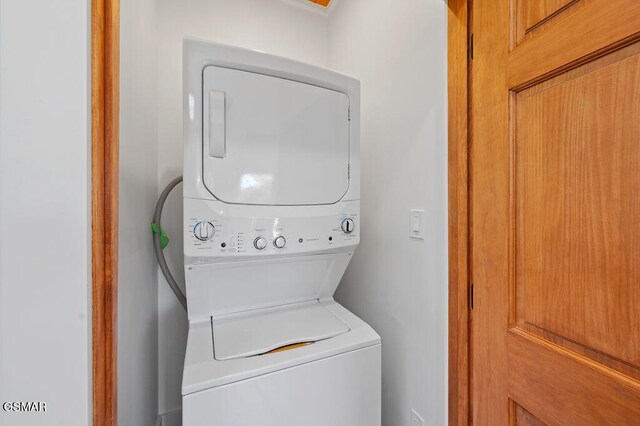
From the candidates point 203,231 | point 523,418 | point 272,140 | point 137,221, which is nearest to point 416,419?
point 523,418

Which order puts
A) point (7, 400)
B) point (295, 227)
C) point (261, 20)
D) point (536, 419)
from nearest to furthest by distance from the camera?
point (7, 400) < point (536, 419) < point (295, 227) < point (261, 20)

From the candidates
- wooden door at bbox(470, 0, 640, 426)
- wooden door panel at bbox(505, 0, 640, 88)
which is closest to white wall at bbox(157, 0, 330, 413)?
wooden door at bbox(470, 0, 640, 426)

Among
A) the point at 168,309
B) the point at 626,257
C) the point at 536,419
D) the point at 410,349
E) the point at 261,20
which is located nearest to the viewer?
the point at 626,257

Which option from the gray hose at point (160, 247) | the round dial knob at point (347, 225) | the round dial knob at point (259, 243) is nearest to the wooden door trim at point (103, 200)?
the round dial knob at point (259, 243)

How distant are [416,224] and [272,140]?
77 cm

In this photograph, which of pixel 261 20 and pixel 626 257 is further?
pixel 261 20

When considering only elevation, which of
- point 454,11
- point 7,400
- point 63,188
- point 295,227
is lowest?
point 7,400

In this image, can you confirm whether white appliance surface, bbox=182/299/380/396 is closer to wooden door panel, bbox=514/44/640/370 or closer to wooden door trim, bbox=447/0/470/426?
wooden door trim, bbox=447/0/470/426

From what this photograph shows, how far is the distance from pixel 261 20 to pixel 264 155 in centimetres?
144

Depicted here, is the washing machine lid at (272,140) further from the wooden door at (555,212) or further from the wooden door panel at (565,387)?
the wooden door panel at (565,387)

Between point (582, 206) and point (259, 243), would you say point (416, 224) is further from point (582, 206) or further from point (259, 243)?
point (259, 243)

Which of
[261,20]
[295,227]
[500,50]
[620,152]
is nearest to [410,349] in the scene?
[295,227]

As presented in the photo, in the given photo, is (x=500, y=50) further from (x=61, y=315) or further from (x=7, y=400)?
(x=7, y=400)

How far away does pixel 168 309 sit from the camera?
170 centimetres
